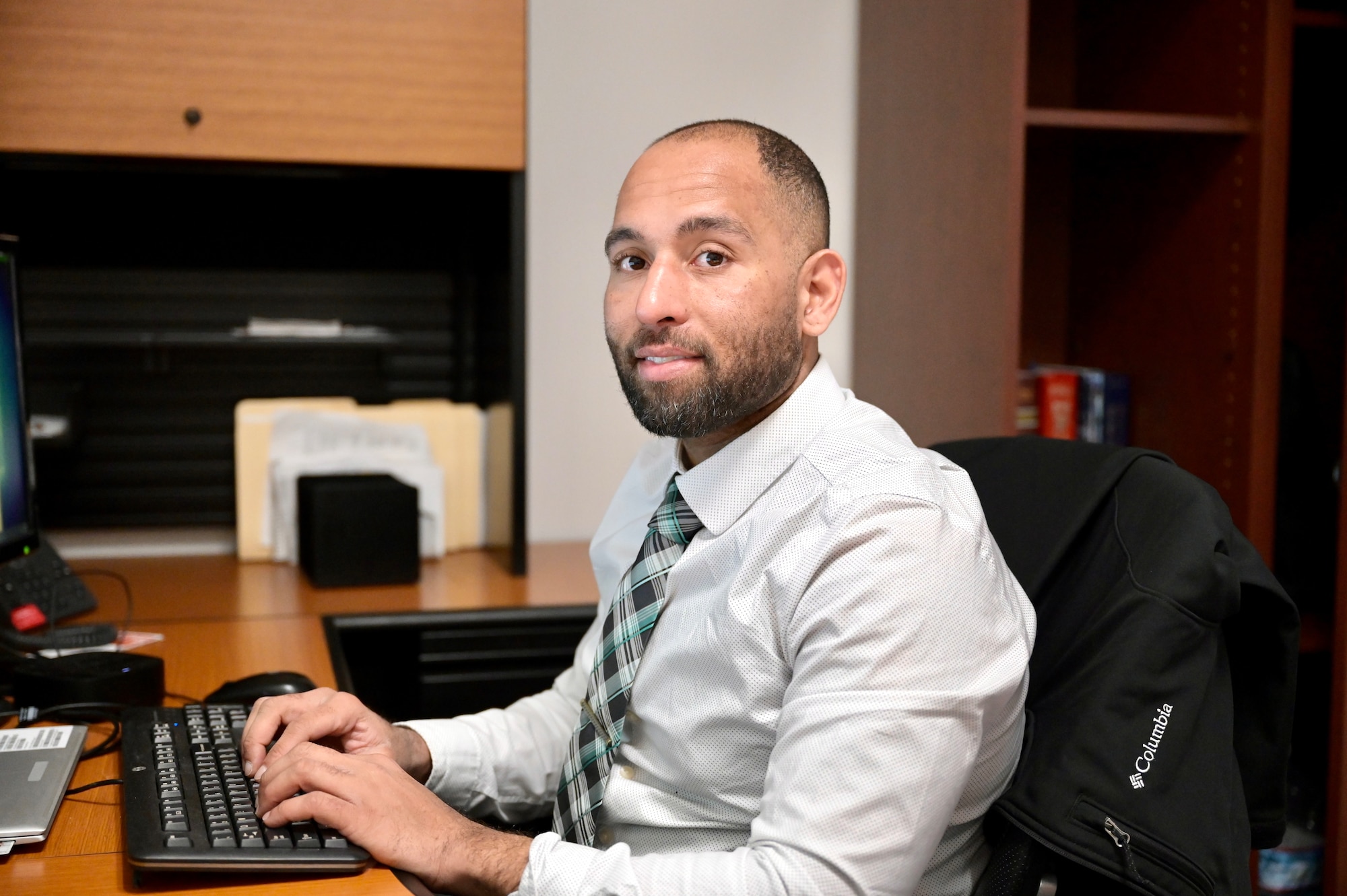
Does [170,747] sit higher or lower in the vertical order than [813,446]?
lower

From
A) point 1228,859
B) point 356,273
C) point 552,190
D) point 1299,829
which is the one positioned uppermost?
point 552,190

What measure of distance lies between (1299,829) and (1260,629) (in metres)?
1.21

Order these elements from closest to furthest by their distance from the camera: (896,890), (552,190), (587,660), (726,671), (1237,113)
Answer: (896,890)
(726,671)
(587,660)
(1237,113)
(552,190)

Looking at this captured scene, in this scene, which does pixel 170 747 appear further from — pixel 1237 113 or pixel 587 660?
pixel 1237 113

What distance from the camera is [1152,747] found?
101 centimetres

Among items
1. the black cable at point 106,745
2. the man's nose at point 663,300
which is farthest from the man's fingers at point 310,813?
the man's nose at point 663,300

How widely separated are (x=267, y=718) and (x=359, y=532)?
962 millimetres

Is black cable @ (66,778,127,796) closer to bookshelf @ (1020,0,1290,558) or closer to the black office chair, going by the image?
the black office chair

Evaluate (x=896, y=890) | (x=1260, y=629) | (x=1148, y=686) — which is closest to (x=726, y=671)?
(x=896, y=890)

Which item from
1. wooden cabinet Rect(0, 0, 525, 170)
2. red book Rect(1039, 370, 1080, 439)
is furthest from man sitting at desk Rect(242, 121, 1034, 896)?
red book Rect(1039, 370, 1080, 439)

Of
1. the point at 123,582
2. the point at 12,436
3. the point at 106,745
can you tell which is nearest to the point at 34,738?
the point at 106,745

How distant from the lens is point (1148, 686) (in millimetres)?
1029

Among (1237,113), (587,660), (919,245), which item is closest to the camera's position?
(587,660)

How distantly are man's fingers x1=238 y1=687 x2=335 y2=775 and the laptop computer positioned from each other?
157 millimetres
